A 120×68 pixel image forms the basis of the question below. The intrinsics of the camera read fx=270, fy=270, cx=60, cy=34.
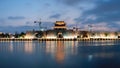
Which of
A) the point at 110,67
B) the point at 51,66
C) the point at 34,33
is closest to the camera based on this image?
the point at 110,67

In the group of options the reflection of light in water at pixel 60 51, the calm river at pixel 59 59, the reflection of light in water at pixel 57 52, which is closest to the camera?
the calm river at pixel 59 59

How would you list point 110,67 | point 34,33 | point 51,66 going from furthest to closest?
point 34,33 → point 51,66 → point 110,67

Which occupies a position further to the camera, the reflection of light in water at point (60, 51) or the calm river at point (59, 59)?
the reflection of light in water at point (60, 51)

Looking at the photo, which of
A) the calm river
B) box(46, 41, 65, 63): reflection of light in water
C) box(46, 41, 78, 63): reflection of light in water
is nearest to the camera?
the calm river

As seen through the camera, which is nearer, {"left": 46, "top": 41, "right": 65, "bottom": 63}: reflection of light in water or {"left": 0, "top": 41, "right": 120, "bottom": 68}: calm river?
{"left": 0, "top": 41, "right": 120, "bottom": 68}: calm river

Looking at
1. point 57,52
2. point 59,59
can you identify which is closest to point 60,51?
point 57,52

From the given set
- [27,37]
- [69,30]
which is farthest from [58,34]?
[27,37]

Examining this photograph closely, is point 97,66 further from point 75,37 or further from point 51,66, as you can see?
point 75,37

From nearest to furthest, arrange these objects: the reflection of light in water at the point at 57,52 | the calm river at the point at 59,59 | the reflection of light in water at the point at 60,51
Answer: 1. the calm river at the point at 59,59
2. the reflection of light in water at the point at 57,52
3. the reflection of light in water at the point at 60,51

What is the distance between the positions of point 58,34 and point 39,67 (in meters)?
170

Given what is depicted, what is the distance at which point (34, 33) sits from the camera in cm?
18938

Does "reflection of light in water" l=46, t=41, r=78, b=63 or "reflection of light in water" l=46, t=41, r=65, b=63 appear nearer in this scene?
"reflection of light in water" l=46, t=41, r=65, b=63

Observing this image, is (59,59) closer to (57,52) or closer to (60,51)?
(57,52)

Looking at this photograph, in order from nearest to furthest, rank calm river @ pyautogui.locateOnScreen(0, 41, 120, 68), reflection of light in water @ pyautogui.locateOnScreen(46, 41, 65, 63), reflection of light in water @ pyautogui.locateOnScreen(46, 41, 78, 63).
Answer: calm river @ pyautogui.locateOnScreen(0, 41, 120, 68) → reflection of light in water @ pyautogui.locateOnScreen(46, 41, 65, 63) → reflection of light in water @ pyautogui.locateOnScreen(46, 41, 78, 63)
